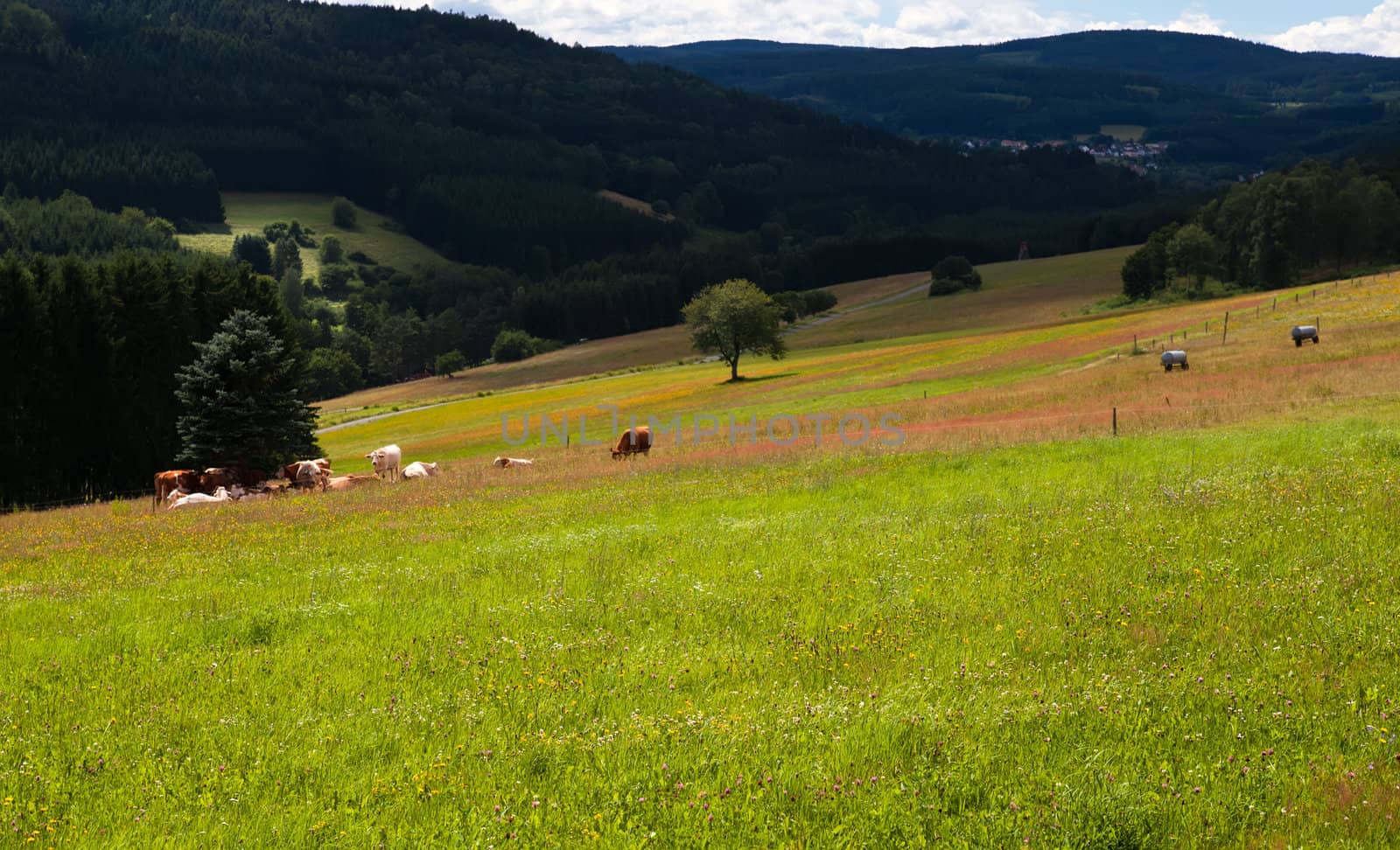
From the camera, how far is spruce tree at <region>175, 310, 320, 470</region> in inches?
1818

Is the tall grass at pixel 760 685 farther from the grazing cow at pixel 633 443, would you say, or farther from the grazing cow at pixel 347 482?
the grazing cow at pixel 633 443

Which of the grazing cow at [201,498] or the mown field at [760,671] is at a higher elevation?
the mown field at [760,671]

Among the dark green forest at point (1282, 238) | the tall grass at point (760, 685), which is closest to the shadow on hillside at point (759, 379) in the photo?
the dark green forest at point (1282, 238)

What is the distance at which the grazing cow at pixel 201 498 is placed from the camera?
33406mm

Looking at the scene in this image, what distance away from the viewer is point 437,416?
96.5 m

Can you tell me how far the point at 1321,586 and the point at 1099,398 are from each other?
35.9 meters

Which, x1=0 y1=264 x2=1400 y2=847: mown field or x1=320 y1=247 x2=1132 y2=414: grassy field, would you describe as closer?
x1=0 y1=264 x2=1400 y2=847: mown field

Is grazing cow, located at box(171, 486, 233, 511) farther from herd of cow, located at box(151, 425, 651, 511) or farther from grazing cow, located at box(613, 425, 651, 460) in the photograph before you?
grazing cow, located at box(613, 425, 651, 460)

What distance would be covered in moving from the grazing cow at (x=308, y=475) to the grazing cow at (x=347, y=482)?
1.46ft

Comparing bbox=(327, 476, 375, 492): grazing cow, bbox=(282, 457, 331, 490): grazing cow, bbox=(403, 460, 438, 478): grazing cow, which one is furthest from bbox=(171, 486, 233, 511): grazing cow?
bbox=(403, 460, 438, 478): grazing cow

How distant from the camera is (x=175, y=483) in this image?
3781cm

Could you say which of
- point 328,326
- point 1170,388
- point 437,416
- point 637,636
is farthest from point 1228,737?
point 328,326

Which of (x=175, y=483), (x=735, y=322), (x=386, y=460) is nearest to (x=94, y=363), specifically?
(x=175, y=483)

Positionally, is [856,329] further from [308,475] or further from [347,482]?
[347,482]
